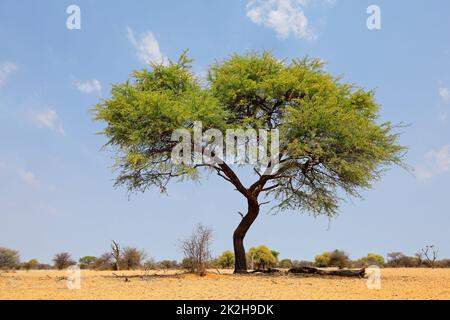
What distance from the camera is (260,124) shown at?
2083 centimetres

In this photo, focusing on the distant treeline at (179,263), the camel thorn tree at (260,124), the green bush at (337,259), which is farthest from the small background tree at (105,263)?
the green bush at (337,259)

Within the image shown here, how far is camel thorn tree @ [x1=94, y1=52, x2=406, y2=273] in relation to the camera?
19.8m

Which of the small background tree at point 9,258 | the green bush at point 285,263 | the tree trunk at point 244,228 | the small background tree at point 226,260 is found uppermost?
the tree trunk at point 244,228

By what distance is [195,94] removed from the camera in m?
20.2

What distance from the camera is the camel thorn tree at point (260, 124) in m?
19.8

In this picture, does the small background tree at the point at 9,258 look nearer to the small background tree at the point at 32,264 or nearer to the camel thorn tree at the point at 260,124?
the small background tree at the point at 32,264

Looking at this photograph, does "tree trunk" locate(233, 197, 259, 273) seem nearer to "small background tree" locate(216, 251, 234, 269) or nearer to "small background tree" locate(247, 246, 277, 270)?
"small background tree" locate(216, 251, 234, 269)

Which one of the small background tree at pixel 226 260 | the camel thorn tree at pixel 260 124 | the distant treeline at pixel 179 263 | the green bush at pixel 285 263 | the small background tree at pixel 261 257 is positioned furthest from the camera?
the green bush at pixel 285 263

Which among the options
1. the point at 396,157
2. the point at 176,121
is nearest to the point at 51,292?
the point at 176,121

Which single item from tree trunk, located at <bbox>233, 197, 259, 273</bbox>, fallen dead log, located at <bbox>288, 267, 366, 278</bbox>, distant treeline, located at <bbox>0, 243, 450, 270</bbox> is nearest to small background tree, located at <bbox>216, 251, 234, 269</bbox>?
distant treeline, located at <bbox>0, 243, 450, 270</bbox>

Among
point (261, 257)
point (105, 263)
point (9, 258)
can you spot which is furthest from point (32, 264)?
point (261, 257)

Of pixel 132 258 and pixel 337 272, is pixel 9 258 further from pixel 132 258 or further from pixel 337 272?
pixel 337 272
